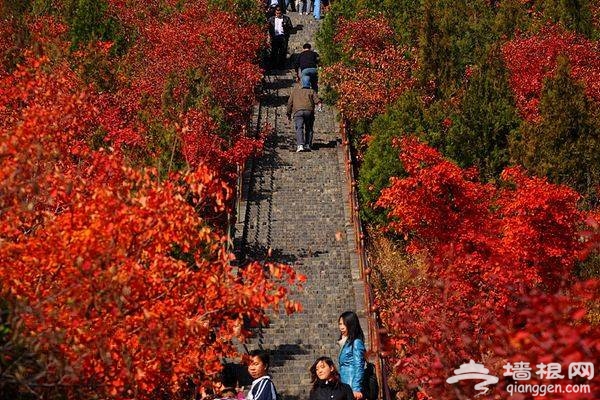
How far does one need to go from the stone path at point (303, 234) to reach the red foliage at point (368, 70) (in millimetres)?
1248

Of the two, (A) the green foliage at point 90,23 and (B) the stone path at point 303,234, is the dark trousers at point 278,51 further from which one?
(A) the green foliage at point 90,23

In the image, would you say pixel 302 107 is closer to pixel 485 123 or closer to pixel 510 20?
pixel 485 123

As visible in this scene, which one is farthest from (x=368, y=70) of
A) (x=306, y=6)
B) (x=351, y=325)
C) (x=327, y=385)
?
(x=327, y=385)

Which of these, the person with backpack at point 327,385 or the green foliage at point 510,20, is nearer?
the person with backpack at point 327,385

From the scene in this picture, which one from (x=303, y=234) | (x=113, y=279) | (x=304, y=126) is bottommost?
(x=113, y=279)

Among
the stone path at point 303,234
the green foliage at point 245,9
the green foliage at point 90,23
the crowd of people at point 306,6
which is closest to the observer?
the stone path at point 303,234

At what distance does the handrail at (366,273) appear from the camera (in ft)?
58.6

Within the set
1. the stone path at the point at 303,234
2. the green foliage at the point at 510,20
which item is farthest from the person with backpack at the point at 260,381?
the green foliage at the point at 510,20

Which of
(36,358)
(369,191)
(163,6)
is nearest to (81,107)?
(369,191)

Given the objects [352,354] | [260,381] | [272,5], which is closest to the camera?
[260,381]

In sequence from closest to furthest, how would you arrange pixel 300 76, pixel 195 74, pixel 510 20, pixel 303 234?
pixel 303 234 → pixel 195 74 → pixel 300 76 → pixel 510 20

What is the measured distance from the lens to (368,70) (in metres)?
30.8

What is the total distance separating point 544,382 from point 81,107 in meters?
Answer: 18.4

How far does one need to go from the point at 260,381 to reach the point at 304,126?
16204mm
